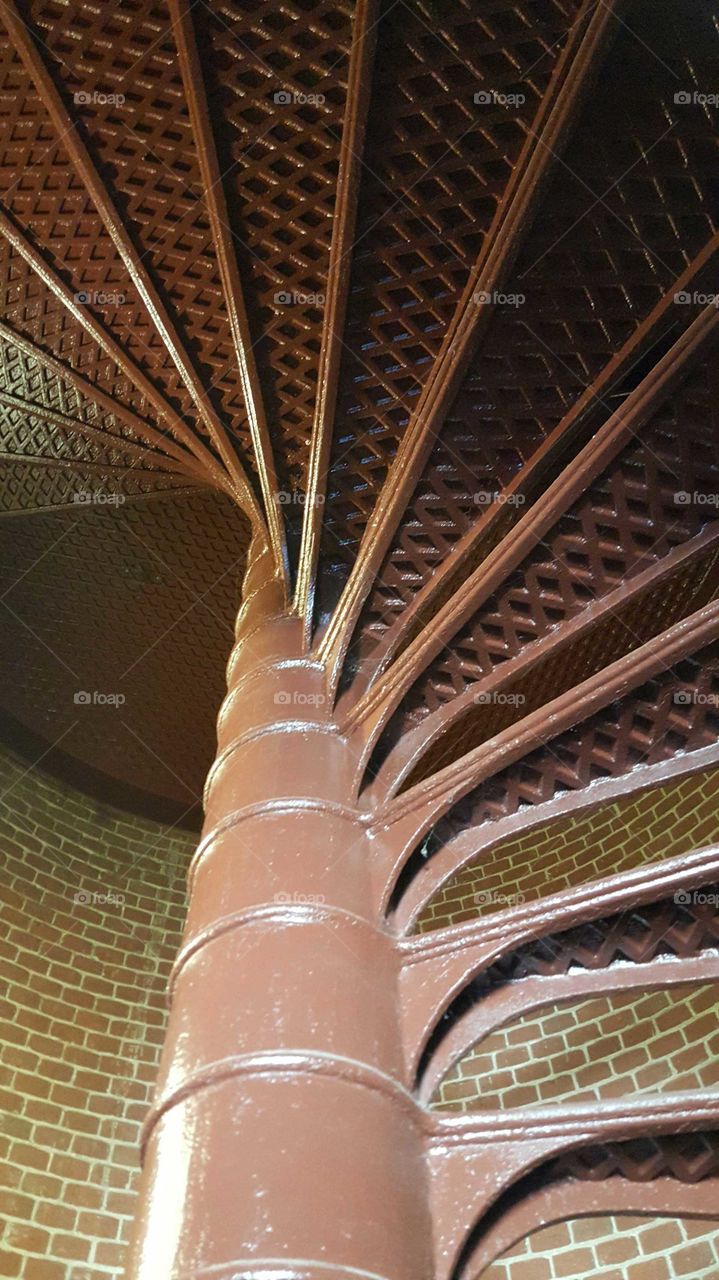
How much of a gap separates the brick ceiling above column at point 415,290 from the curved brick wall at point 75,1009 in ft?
10.3

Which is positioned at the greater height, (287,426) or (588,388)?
(287,426)

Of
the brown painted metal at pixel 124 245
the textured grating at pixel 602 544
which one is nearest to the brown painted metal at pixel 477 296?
the textured grating at pixel 602 544

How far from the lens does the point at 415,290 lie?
2.91m

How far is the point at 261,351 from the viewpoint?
3.28m

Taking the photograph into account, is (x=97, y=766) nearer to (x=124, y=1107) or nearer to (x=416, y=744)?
(x=124, y=1107)

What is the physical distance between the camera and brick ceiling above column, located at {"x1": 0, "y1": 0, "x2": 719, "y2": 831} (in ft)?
7.75

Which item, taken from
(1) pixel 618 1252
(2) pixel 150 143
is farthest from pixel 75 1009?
(2) pixel 150 143

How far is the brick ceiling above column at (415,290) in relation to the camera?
2.36 metres

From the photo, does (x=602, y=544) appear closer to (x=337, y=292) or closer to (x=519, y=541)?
(x=519, y=541)

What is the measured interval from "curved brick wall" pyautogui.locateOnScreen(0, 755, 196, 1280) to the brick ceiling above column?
3.14 meters

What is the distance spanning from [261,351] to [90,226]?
0.74 metres

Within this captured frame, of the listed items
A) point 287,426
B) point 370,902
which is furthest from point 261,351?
point 370,902

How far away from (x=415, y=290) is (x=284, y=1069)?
209cm

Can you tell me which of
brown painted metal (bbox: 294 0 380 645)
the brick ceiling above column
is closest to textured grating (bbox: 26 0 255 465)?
the brick ceiling above column
